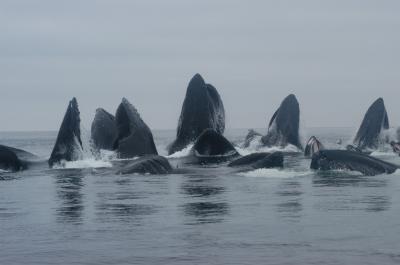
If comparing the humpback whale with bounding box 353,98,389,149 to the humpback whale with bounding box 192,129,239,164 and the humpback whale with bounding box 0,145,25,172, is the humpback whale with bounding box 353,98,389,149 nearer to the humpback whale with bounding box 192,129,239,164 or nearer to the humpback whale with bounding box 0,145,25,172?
the humpback whale with bounding box 192,129,239,164

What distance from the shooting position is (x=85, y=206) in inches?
850

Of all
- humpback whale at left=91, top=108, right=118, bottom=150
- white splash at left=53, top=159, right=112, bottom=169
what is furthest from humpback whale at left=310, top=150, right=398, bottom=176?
humpback whale at left=91, top=108, right=118, bottom=150

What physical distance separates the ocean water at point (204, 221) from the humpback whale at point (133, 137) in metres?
14.5

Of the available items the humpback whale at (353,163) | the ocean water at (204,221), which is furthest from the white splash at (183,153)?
the ocean water at (204,221)

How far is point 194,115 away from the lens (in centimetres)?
5294

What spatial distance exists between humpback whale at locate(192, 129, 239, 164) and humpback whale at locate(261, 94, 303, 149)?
1521 cm

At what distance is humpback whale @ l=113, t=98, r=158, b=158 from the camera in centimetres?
4519

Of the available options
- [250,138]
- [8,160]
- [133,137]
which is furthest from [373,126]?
[8,160]

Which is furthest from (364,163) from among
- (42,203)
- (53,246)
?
(53,246)

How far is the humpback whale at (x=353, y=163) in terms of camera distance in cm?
3275

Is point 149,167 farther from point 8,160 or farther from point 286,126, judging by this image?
point 286,126

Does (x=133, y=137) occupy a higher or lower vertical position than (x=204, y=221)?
higher

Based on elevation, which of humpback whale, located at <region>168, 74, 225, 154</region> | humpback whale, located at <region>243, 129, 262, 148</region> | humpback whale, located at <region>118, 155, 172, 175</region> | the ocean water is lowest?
the ocean water

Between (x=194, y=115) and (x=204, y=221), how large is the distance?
35.2 m
